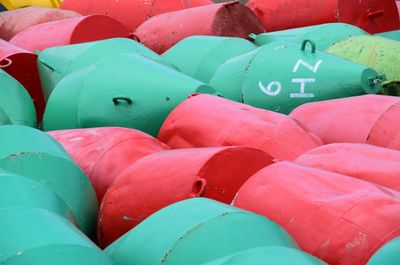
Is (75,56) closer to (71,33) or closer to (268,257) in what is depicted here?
(71,33)

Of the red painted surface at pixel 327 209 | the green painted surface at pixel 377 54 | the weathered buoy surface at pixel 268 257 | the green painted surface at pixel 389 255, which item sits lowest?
the green painted surface at pixel 377 54

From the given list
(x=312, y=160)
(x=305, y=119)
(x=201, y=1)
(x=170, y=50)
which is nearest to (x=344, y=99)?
(x=305, y=119)

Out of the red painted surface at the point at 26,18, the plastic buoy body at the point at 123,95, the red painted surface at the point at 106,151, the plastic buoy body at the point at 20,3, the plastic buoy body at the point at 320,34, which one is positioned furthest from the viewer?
the plastic buoy body at the point at 20,3

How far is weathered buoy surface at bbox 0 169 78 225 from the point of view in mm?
1983

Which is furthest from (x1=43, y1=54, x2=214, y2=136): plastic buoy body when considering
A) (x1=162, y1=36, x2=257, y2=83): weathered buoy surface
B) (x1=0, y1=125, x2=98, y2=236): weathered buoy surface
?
(x1=0, y1=125, x2=98, y2=236): weathered buoy surface

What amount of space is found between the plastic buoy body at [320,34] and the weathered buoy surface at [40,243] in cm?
253

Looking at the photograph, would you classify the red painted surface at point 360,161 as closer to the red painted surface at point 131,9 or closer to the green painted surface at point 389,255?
the green painted surface at point 389,255

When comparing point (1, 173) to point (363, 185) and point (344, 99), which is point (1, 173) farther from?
point (344, 99)

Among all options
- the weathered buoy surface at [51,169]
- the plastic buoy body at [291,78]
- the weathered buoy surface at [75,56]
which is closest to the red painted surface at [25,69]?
the weathered buoy surface at [75,56]

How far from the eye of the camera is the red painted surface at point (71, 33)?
438 centimetres

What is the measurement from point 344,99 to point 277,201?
1.14 meters

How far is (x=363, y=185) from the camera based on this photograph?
6.84 feet

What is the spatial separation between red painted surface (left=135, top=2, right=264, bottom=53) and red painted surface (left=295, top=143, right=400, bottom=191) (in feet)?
6.54

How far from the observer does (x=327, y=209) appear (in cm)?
200
